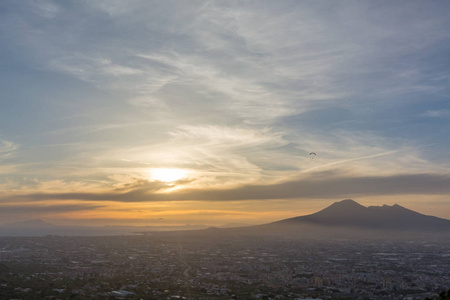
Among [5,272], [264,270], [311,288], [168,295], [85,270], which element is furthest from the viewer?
[264,270]

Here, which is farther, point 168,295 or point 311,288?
point 311,288

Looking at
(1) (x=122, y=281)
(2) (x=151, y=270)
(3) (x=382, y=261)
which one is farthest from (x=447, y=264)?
(1) (x=122, y=281)

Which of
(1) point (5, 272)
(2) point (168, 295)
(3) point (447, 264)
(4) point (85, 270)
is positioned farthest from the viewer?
(3) point (447, 264)

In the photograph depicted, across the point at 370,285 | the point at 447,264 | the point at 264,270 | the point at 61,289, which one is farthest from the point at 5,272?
the point at 447,264

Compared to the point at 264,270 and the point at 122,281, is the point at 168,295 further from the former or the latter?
the point at 264,270

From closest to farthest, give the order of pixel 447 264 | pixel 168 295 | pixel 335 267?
pixel 168 295 → pixel 335 267 → pixel 447 264

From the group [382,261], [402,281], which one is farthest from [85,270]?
[382,261]

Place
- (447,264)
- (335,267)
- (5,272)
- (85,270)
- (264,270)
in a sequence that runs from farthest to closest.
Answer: (447,264) < (335,267) < (264,270) < (85,270) < (5,272)

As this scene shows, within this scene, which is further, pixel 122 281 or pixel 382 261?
pixel 382 261

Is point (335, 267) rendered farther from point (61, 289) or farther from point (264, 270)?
point (61, 289)
